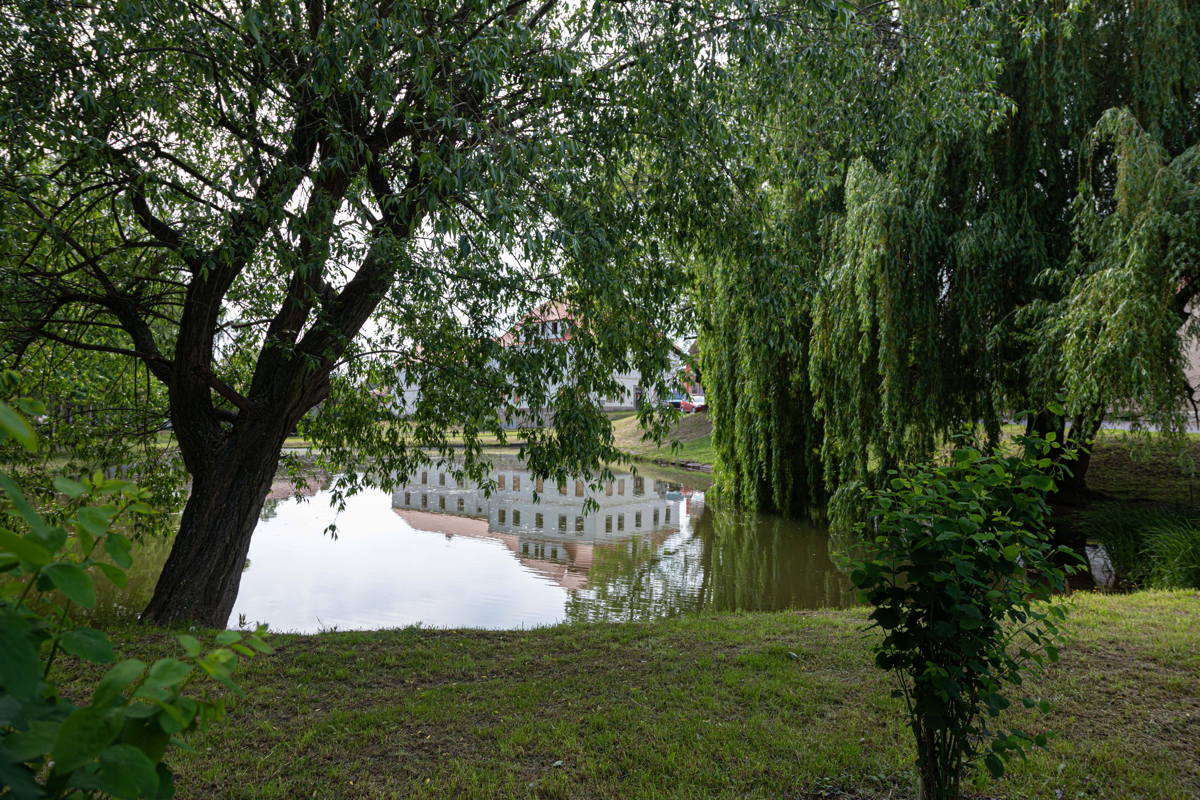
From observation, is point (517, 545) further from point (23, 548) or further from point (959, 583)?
point (23, 548)

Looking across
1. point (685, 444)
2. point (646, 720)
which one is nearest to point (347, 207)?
point (646, 720)

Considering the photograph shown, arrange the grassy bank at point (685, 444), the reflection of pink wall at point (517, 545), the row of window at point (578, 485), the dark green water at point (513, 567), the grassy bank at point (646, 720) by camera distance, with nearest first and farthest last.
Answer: the grassy bank at point (646, 720)
the dark green water at point (513, 567)
the reflection of pink wall at point (517, 545)
the row of window at point (578, 485)
the grassy bank at point (685, 444)

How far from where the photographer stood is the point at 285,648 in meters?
5.14

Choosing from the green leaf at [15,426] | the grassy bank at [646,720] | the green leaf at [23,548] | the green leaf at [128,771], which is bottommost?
the grassy bank at [646,720]

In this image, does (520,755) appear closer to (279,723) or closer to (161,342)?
(279,723)

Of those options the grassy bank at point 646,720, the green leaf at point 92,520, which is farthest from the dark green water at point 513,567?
the green leaf at point 92,520

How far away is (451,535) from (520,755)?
1046 centimetres

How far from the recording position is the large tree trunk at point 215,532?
5.51 m

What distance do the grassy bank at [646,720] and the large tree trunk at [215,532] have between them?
0.72 metres

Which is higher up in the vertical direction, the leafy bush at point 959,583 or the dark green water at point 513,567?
the leafy bush at point 959,583

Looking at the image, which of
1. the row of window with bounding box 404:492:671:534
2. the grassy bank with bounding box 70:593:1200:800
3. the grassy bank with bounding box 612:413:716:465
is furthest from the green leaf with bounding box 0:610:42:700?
the grassy bank with bounding box 612:413:716:465

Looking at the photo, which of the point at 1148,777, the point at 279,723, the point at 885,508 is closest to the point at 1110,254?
the point at 1148,777

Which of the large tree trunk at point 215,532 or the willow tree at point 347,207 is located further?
the large tree trunk at point 215,532

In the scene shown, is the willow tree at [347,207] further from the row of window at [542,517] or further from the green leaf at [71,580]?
the row of window at [542,517]
